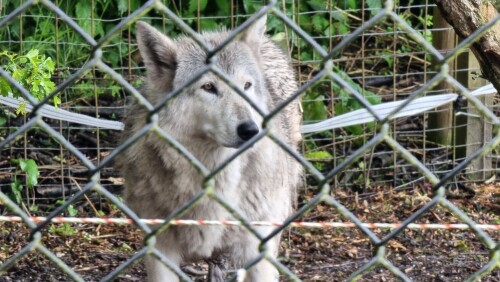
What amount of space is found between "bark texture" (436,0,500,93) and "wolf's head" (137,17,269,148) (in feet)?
3.46

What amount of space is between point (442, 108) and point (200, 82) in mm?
3758

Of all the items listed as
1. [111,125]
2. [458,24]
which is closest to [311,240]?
[111,125]

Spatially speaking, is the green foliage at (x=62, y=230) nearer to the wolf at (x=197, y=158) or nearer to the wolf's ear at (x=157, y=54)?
the wolf at (x=197, y=158)

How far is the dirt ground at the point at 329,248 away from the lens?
604 cm

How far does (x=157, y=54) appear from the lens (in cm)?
501

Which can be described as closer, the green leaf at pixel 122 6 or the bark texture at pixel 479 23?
the bark texture at pixel 479 23

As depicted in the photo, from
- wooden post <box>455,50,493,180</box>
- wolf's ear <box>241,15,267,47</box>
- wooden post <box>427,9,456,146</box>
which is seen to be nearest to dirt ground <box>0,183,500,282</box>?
wooden post <box>455,50,493,180</box>

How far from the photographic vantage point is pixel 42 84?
4391 mm

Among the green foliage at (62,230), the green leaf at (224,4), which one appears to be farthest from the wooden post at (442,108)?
the green foliage at (62,230)

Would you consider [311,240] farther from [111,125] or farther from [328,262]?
[111,125]

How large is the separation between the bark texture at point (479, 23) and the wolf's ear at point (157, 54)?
1519 mm

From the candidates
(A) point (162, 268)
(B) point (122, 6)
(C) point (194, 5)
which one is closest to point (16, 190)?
(B) point (122, 6)

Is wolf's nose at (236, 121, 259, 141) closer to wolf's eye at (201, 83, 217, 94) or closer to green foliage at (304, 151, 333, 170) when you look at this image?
wolf's eye at (201, 83, 217, 94)

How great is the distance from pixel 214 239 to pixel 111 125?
6.69 ft
